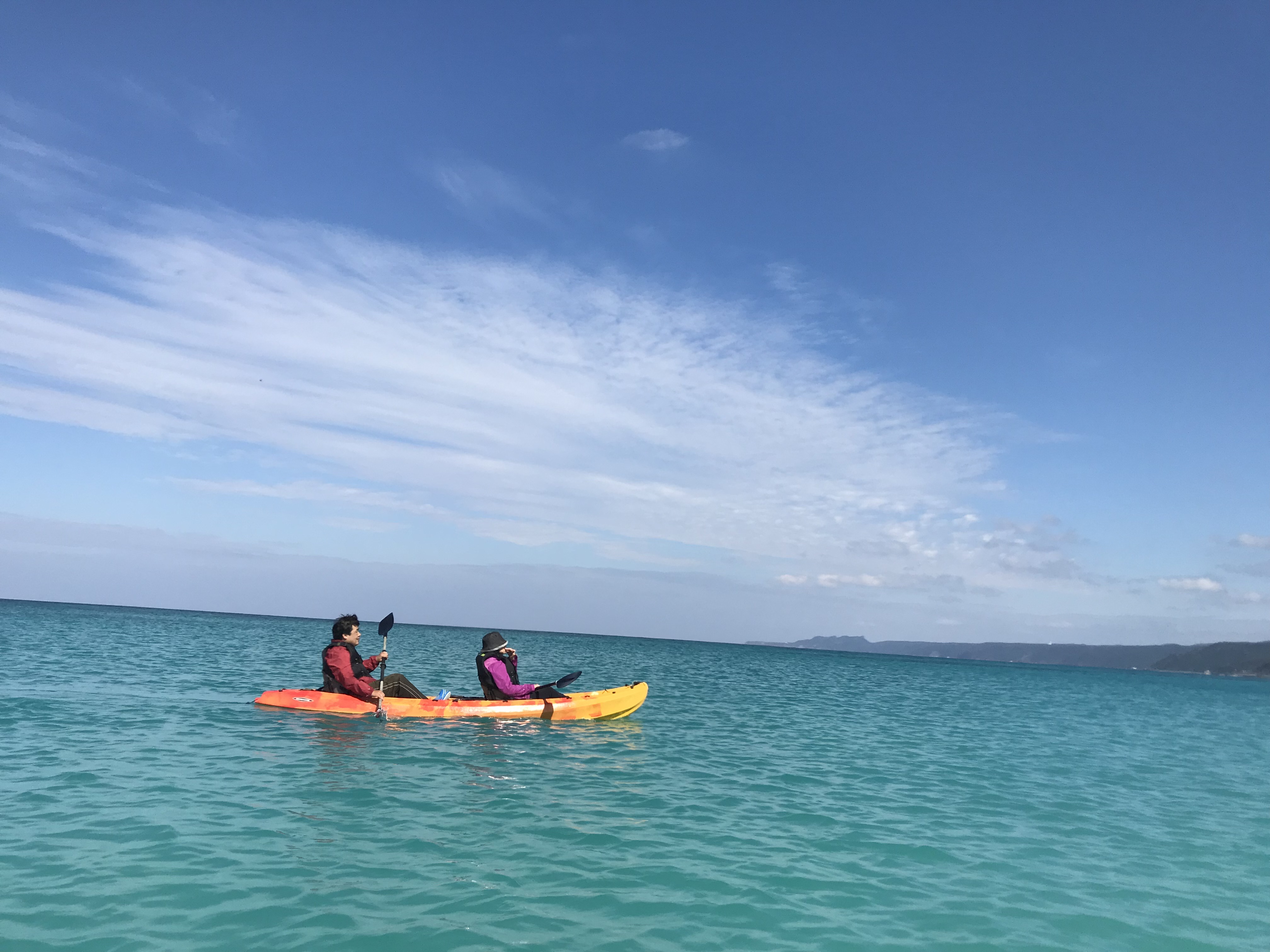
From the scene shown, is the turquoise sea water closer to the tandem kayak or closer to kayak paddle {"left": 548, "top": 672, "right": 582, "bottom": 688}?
the tandem kayak

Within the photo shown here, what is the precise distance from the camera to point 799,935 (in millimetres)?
7469

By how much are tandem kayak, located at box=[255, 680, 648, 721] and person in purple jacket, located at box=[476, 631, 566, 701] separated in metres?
0.21

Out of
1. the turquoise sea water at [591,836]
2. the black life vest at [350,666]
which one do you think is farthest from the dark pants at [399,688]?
the turquoise sea water at [591,836]

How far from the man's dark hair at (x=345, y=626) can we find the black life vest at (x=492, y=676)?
10.4 feet

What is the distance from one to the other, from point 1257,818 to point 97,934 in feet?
61.6

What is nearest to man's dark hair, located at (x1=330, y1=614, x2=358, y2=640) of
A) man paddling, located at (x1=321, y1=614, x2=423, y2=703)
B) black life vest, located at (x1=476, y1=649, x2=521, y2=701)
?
man paddling, located at (x1=321, y1=614, x2=423, y2=703)

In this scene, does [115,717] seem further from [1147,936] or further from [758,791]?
[1147,936]

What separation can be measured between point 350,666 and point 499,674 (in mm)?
3668

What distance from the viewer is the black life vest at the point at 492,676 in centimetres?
1947

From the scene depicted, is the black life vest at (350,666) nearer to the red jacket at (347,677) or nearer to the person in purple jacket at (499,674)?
the red jacket at (347,677)

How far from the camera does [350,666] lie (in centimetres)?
1833

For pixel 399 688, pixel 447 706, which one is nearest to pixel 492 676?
pixel 447 706

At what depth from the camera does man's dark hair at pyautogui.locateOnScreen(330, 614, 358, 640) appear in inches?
698

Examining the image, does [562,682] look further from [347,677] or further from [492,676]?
[347,677]
